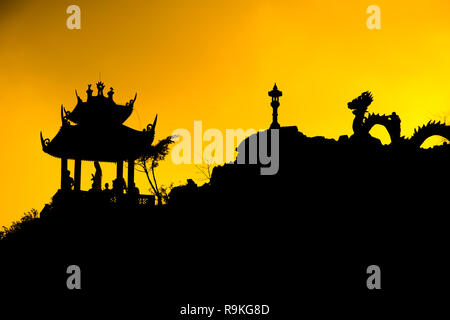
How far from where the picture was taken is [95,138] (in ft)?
97.4

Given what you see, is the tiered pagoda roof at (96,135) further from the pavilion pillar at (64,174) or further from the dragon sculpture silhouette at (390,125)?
the dragon sculpture silhouette at (390,125)

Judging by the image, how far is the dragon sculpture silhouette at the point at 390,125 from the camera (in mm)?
21141

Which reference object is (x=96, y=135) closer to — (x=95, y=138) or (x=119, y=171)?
(x=95, y=138)

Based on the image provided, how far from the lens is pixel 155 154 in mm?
45219

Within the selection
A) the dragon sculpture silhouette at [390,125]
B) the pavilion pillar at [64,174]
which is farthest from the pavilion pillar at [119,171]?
the dragon sculpture silhouette at [390,125]

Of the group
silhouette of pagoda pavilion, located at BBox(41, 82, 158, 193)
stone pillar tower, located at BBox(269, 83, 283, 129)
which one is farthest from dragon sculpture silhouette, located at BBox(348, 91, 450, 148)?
silhouette of pagoda pavilion, located at BBox(41, 82, 158, 193)

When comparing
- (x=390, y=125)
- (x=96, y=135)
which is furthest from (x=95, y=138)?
(x=390, y=125)

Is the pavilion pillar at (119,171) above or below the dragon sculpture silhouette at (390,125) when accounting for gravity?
below

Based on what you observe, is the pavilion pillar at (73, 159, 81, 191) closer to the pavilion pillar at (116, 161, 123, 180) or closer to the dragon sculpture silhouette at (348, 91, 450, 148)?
the pavilion pillar at (116, 161, 123, 180)

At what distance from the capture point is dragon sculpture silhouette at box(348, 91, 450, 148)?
69.4 ft

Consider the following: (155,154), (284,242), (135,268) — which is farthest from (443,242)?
(155,154)
